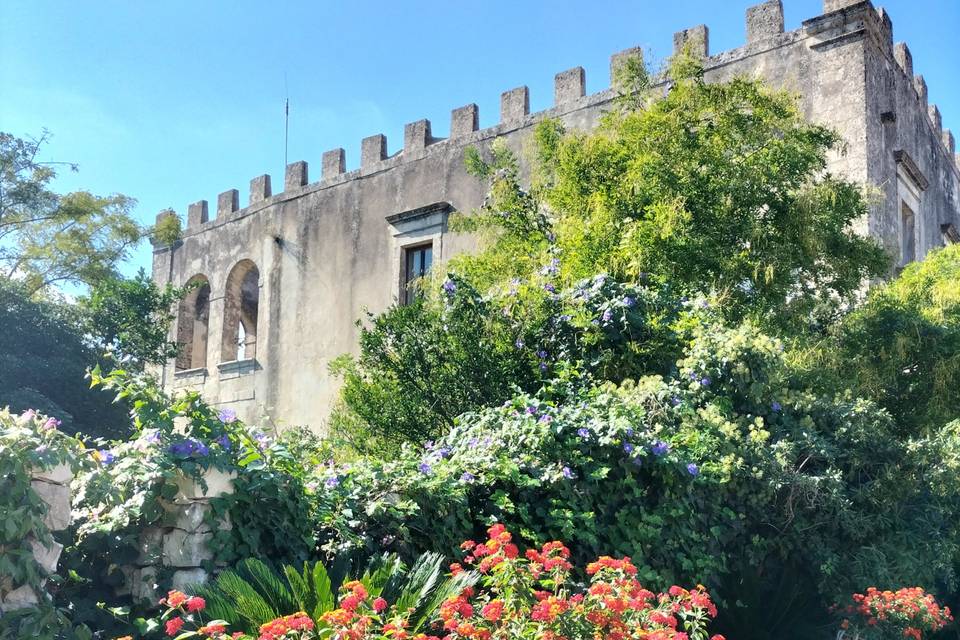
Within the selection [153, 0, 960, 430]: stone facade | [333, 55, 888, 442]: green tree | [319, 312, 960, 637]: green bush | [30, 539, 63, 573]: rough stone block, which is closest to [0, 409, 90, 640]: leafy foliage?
[30, 539, 63, 573]: rough stone block

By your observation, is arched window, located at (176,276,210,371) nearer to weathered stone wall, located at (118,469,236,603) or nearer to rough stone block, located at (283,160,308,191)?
rough stone block, located at (283,160,308,191)

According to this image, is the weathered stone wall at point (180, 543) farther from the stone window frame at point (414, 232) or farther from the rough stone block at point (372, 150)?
the rough stone block at point (372, 150)

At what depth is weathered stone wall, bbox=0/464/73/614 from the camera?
3.77m

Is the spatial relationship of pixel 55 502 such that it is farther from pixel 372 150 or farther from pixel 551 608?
pixel 372 150

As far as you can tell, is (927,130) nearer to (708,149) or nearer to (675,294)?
(708,149)

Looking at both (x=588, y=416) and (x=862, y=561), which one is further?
(x=862, y=561)

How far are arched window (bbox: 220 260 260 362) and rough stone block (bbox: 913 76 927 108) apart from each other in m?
11.6

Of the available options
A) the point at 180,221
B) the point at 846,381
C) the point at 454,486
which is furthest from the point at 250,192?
the point at 454,486

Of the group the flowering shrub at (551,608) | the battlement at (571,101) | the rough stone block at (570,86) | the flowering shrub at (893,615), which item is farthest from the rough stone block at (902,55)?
the flowering shrub at (551,608)

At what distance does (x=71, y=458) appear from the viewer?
3914 mm

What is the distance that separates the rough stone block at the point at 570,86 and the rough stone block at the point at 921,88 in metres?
4.75

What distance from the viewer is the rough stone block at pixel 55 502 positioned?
13.0ft

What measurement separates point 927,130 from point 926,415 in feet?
25.6

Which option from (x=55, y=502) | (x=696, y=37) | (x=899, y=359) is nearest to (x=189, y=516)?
(x=55, y=502)
